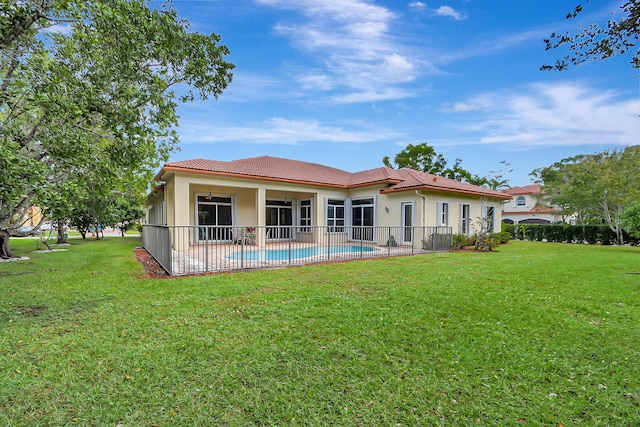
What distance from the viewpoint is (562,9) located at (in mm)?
4289

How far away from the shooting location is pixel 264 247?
1109cm

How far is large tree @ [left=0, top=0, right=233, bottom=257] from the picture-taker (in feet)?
13.7

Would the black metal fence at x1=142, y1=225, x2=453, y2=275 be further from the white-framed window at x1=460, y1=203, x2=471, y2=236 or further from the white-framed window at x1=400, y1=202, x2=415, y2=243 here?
the white-framed window at x1=460, y1=203, x2=471, y2=236

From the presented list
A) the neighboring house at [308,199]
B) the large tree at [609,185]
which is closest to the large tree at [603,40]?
the neighboring house at [308,199]

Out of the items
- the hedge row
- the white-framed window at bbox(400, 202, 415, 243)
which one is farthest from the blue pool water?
the hedge row

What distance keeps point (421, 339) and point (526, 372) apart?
1.11m

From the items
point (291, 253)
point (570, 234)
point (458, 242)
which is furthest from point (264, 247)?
point (570, 234)

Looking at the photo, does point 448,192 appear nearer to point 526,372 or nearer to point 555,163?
point 526,372

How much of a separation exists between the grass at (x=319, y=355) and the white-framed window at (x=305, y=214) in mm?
12199

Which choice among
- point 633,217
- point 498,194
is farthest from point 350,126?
point 633,217

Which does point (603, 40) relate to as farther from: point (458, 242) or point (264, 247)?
point (458, 242)

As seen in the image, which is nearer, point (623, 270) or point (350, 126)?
point (623, 270)

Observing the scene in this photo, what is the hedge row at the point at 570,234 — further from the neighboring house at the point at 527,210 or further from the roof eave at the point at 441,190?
the neighboring house at the point at 527,210

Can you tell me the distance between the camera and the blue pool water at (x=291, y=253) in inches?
400
